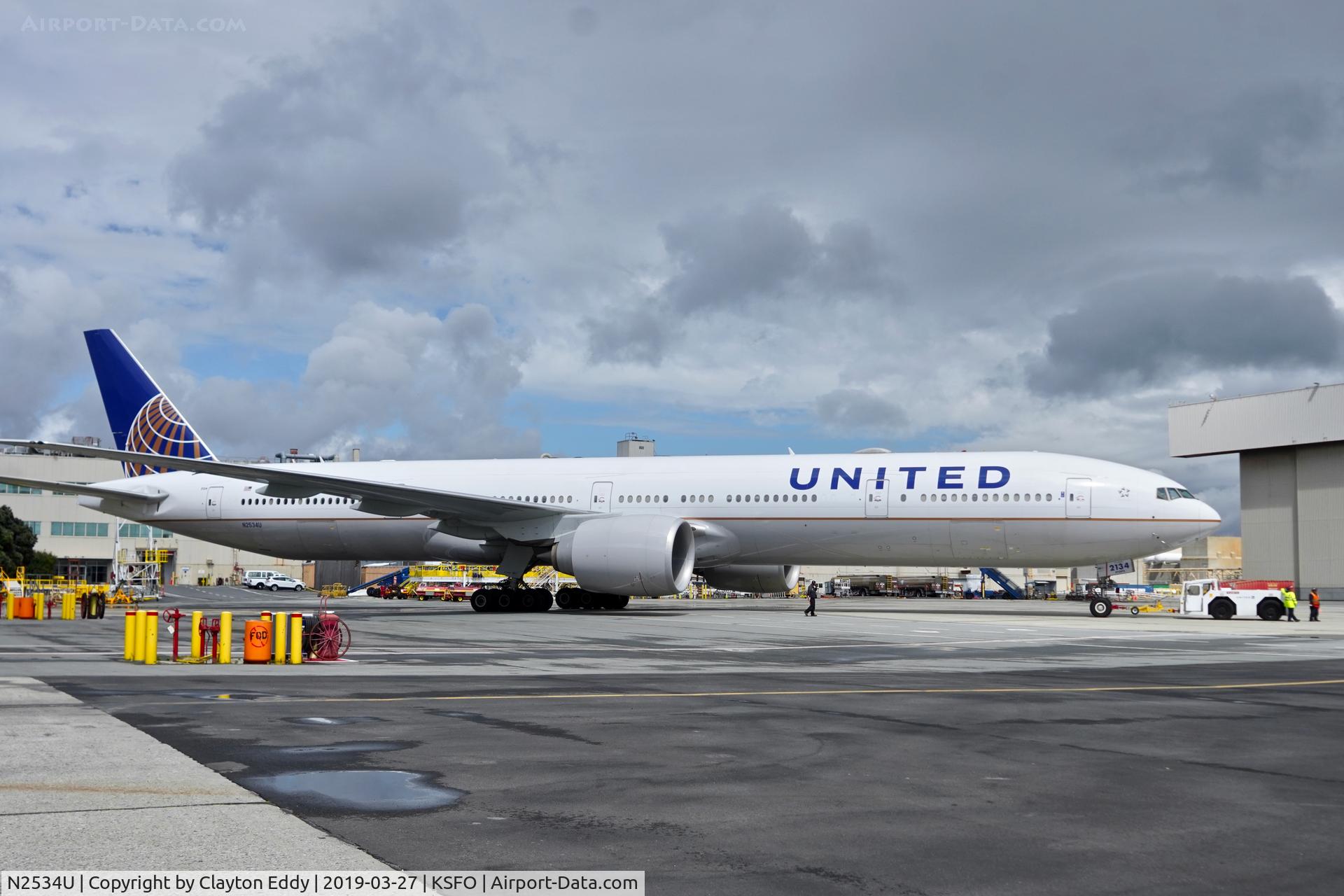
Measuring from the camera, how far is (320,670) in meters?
14.8

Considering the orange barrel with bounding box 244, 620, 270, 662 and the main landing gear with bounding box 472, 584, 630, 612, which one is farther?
the main landing gear with bounding box 472, 584, 630, 612

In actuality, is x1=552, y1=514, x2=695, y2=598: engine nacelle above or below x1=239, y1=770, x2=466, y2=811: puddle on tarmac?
above

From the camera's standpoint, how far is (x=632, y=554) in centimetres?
2923

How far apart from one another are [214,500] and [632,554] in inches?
630

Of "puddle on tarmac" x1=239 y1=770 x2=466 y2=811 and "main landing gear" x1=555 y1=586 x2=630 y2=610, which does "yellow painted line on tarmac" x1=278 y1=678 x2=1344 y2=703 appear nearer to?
"puddle on tarmac" x1=239 y1=770 x2=466 y2=811

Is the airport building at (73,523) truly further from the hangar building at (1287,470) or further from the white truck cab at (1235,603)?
the white truck cab at (1235,603)

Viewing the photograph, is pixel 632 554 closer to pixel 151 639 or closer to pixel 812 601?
pixel 812 601

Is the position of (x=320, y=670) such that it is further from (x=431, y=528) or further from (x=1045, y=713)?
(x=431, y=528)

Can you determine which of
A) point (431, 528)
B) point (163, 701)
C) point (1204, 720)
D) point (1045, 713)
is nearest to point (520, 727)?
point (163, 701)

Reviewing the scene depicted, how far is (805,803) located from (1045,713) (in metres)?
5.05

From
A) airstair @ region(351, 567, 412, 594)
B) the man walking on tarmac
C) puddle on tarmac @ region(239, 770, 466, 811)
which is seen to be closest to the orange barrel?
puddle on tarmac @ region(239, 770, 466, 811)

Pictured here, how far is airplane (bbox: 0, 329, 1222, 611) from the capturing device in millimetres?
29547

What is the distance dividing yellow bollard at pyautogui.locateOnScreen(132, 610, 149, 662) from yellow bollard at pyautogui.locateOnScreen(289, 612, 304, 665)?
193 centimetres

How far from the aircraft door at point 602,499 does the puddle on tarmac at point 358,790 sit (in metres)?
26.3
